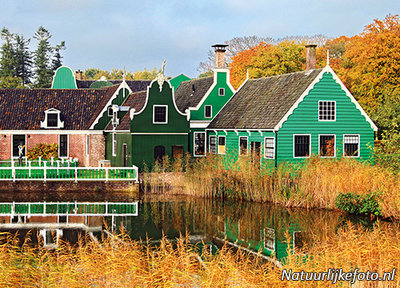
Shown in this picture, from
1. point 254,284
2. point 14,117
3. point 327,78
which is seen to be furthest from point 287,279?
point 14,117

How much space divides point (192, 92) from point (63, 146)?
9.48m

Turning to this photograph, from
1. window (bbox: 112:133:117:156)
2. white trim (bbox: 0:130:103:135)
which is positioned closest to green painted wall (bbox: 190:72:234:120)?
window (bbox: 112:133:117:156)

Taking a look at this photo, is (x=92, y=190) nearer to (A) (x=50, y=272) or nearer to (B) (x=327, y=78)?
(B) (x=327, y=78)

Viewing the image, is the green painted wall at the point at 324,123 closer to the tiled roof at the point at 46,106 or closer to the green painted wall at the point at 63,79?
the tiled roof at the point at 46,106

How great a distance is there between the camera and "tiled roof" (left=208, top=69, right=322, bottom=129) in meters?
29.9

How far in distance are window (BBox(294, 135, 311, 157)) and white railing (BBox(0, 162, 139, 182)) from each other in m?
8.61

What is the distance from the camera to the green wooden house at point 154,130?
33.1 m

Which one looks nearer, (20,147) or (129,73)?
(20,147)

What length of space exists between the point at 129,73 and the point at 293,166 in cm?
8536

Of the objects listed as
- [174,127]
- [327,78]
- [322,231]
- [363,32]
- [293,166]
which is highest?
[363,32]

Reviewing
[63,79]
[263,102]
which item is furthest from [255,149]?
[63,79]

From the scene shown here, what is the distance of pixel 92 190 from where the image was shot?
30.1 m

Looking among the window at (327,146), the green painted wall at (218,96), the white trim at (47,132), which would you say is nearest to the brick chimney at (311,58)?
the window at (327,146)

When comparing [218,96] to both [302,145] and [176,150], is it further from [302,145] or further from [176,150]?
[302,145]
